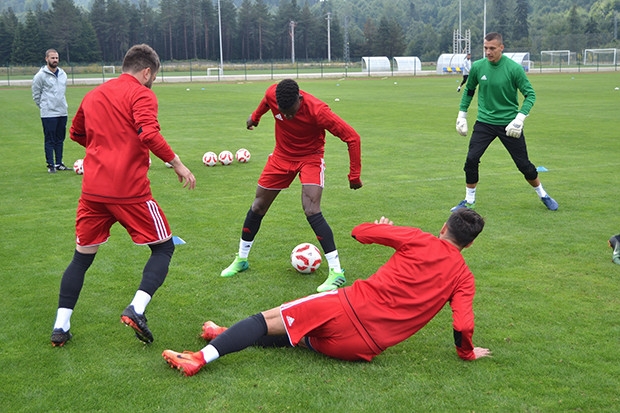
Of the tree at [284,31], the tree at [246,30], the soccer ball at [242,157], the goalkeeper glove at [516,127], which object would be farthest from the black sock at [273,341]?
the tree at [284,31]

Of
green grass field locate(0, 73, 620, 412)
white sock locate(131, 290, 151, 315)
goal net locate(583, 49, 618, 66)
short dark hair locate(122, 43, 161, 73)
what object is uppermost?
goal net locate(583, 49, 618, 66)

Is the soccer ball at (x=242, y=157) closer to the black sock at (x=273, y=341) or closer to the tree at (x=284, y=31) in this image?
the black sock at (x=273, y=341)

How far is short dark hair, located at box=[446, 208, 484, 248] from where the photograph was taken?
180 inches

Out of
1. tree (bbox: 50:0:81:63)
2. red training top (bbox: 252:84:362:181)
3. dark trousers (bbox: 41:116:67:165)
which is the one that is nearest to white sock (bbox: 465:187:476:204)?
red training top (bbox: 252:84:362:181)

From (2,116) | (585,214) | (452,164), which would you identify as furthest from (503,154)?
(2,116)

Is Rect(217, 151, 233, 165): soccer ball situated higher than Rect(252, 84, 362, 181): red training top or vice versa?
Rect(252, 84, 362, 181): red training top

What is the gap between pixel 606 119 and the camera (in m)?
21.2

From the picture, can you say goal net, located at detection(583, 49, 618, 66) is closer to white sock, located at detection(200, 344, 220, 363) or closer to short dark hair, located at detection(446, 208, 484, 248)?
short dark hair, located at detection(446, 208, 484, 248)

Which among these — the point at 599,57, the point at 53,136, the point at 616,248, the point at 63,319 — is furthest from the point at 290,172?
the point at 599,57

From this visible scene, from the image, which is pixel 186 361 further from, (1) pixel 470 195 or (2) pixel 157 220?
(1) pixel 470 195

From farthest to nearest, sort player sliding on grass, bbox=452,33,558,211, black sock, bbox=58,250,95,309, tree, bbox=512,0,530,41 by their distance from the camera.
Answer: tree, bbox=512,0,530,41, player sliding on grass, bbox=452,33,558,211, black sock, bbox=58,250,95,309

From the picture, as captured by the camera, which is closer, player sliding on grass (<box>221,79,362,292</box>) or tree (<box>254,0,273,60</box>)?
player sliding on grass (<box>221,79,362,292</box>)

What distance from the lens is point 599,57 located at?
76.8 meters

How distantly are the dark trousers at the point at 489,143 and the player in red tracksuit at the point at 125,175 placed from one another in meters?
5.70
